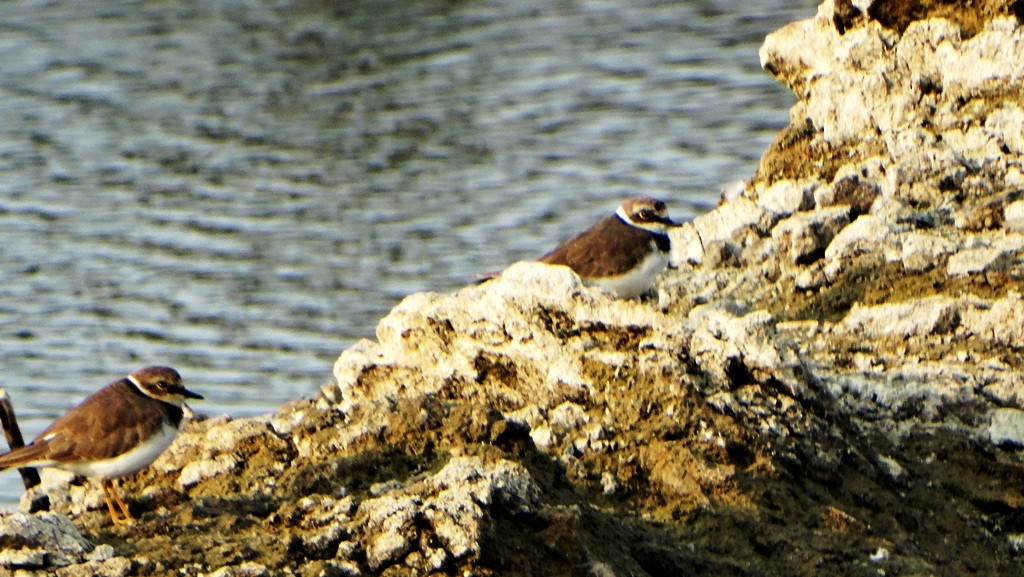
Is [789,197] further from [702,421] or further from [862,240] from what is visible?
[702,421]

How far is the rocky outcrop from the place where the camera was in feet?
19.6

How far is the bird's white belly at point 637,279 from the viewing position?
10.4m

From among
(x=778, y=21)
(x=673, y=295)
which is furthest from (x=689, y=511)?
(x=778, y=21)

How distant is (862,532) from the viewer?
6965mm

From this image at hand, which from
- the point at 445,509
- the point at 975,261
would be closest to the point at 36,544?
the point at 445,509

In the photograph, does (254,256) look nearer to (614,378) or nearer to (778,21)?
(778,21)

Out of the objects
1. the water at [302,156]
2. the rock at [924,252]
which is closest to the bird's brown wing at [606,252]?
the rock at [924,252]

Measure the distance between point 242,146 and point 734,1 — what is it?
9771 millimetres

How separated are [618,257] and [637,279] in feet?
0.58

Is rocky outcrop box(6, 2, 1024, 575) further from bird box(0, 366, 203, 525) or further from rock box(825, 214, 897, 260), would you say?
bird box(0, 366, 203, 525)

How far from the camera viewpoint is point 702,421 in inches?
289

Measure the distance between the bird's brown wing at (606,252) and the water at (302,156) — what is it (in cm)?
547

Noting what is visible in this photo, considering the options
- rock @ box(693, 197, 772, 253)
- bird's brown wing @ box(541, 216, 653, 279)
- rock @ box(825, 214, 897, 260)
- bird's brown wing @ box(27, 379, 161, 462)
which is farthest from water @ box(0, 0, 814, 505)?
bird's brown wing @ box(27, 379, 161, 462)

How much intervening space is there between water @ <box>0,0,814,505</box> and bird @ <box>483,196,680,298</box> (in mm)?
5496
